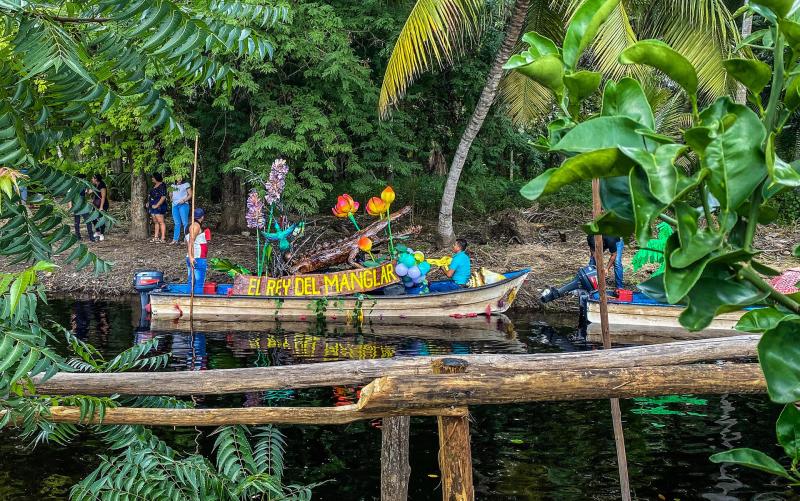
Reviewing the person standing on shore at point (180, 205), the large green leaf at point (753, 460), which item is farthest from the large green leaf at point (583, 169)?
the person standing on shore at point (180, 205)

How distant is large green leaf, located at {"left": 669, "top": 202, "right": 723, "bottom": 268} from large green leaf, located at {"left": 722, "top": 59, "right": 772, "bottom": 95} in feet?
0.82

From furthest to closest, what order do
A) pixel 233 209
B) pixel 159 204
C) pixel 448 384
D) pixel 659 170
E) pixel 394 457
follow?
pixel 233 209 < pixel 159 204 < pixel 394 457 < pixel 448 384 < pixel 659 170

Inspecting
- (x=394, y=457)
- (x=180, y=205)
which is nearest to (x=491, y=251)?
(x=180, y=205)

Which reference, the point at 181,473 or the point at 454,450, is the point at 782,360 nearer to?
the point at 454,450

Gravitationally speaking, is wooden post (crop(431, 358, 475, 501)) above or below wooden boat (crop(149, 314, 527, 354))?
below

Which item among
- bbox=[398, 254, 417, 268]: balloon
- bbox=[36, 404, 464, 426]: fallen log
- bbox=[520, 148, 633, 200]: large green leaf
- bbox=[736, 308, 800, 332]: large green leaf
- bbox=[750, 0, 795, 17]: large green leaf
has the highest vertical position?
bbox=[398, 254, 417, 268]: balloon

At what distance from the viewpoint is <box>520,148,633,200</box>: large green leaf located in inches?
43.4

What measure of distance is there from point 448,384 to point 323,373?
2.25 ft

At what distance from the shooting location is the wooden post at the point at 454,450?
145 inches

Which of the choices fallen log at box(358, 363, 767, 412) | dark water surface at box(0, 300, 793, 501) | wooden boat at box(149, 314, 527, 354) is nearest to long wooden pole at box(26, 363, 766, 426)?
fallen log at box(358, 363, 767, 412)

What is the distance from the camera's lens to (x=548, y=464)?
7.26 meters

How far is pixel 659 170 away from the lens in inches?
43.4

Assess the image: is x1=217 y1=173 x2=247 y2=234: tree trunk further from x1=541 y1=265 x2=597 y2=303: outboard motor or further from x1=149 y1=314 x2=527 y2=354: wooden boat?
x1=541 y1=265 x2=597 y2=303: outboard motor

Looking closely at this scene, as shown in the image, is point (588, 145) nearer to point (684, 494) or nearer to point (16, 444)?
Answer: point (684, 494)
